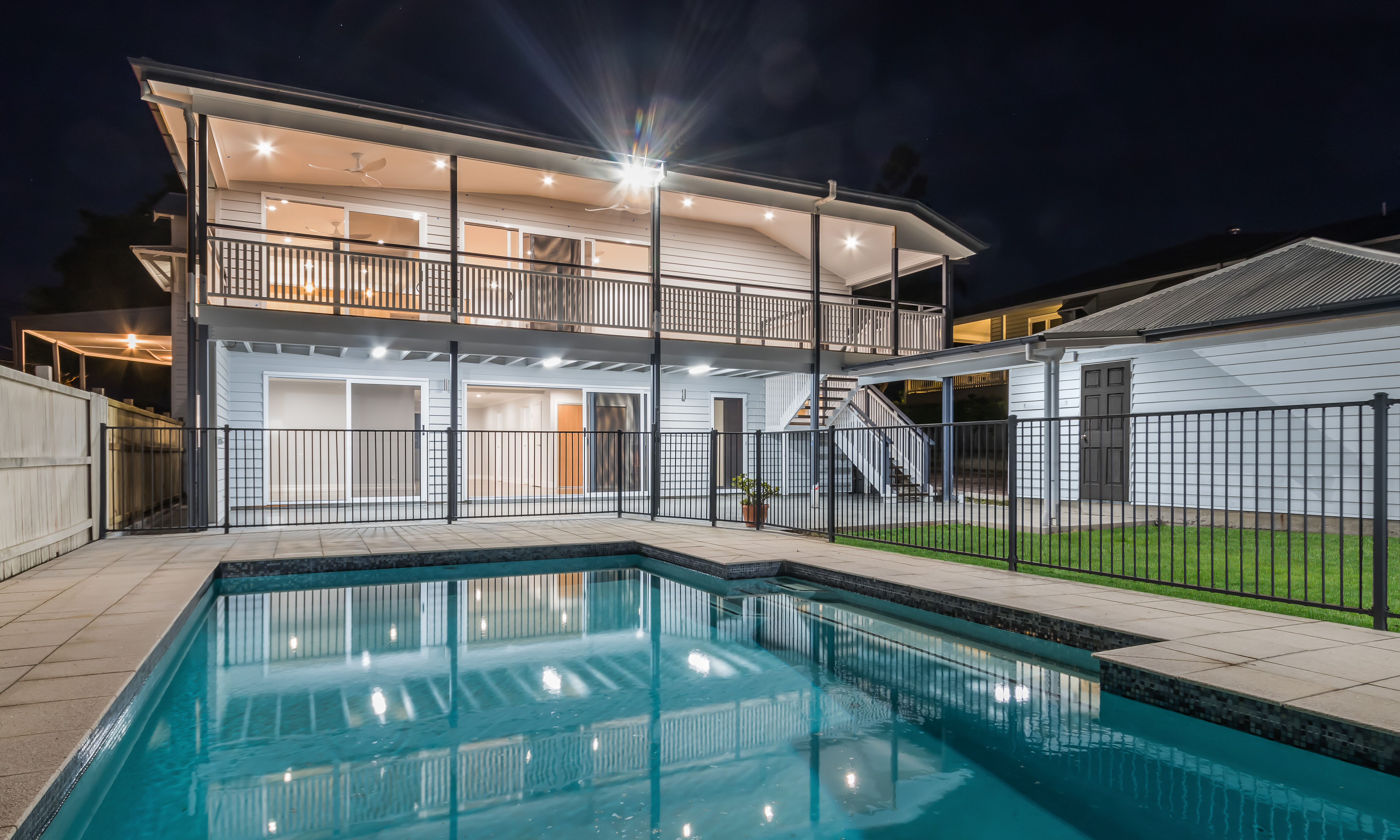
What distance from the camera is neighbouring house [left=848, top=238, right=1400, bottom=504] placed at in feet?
31.8

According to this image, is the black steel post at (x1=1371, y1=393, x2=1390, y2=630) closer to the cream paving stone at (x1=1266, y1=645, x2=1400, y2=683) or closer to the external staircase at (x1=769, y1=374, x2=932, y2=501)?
the cream paving stone at (x1=1266, y1=645, x2=1400, y2=683)

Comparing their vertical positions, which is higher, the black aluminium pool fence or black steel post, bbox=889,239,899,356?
black steel post, bbox=889,239,899,356

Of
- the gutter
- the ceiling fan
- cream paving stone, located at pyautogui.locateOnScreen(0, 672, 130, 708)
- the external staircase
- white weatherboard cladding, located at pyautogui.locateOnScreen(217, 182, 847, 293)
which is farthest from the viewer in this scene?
the external staircase

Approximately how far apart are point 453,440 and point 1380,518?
401 inches

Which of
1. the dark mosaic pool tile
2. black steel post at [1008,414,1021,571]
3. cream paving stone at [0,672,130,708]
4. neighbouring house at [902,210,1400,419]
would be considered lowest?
the dark mosaic pool tile

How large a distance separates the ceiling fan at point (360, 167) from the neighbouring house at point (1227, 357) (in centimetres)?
975

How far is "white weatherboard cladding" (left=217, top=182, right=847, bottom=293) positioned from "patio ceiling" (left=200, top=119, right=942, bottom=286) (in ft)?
0.38

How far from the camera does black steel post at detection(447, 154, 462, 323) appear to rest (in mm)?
11297

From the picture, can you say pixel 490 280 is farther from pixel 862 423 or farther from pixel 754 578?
pixel 862 423

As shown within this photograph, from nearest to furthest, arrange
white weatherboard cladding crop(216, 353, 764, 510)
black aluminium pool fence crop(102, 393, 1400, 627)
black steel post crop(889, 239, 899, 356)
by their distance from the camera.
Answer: black aluminium pool fence crop(102, 393, 1400, 627), white weatherboard cladding crop(216, 353, 764, 510), black steel post crop(889, 239, 899, 356)

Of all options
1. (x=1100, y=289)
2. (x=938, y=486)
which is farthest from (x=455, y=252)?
(x=1100, y=289)

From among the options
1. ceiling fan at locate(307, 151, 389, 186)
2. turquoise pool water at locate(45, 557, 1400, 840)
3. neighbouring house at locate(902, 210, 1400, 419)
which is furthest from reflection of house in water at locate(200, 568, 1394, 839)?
neighbouring house at locate(902, 210, 1400, 419)

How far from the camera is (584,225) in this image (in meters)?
15.4

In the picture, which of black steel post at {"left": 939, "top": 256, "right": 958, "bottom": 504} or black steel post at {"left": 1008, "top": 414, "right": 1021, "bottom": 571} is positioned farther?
black steel post at {"left": 939, "top": 256, "right": 958, "bottom": 504}
